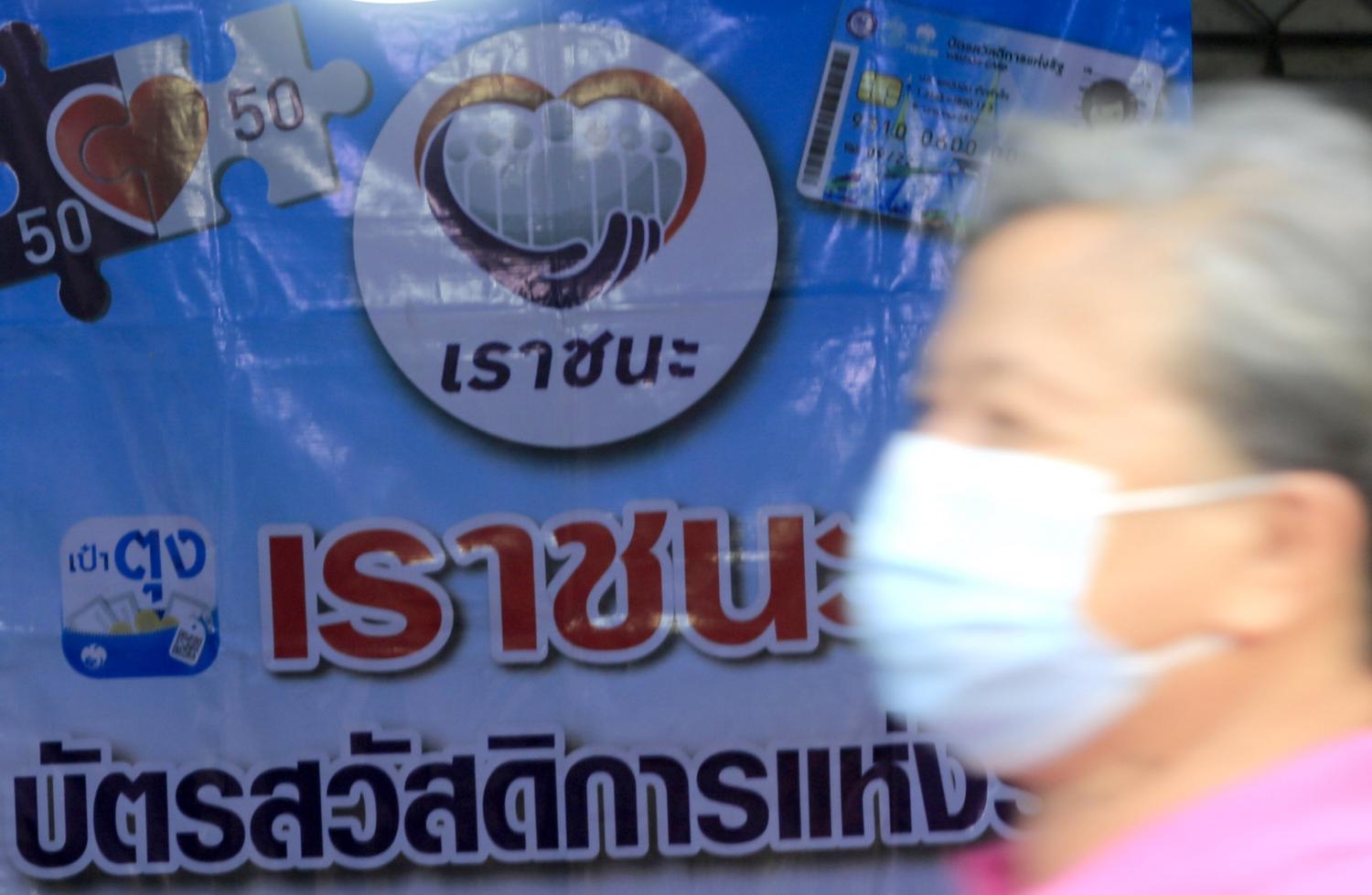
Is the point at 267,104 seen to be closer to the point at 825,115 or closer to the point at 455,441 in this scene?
the point at 455,441

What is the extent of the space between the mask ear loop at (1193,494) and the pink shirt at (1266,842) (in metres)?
0.11

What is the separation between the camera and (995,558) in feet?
2.36

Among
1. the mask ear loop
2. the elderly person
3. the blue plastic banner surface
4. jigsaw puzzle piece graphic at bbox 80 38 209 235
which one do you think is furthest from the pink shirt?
jigsaw puzzle piece graphic at bbox 80 38 209 235

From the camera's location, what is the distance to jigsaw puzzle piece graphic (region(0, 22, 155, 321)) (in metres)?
2.26

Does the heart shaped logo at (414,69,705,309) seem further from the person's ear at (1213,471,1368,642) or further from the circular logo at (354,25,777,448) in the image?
the person's ear at (1213,471,1368,642)

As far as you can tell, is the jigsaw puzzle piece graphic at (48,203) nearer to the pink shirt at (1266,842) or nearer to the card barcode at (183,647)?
the card barcode at (183,647)

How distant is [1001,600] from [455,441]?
1.63 m

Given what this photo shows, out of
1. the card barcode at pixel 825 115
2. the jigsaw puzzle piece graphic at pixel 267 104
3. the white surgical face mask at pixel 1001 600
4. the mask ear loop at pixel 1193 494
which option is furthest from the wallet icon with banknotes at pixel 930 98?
the mask ear loop at pixel 1193 494

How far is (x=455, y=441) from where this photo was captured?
7.42 ft

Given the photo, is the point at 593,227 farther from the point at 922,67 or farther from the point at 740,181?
the point at 922,67

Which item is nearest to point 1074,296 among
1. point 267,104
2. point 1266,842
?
point 1266,842

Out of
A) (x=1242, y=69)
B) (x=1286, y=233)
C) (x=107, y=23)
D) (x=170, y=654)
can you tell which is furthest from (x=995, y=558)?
(x=1242, y=69)

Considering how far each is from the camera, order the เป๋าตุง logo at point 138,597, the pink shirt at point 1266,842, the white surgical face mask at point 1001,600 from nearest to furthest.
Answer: the pink shirt at point 1266,842
the white surgical face mask at point 1001,600
the เป๋าตุง logo at point 138,597

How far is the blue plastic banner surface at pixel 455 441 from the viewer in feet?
7.36
